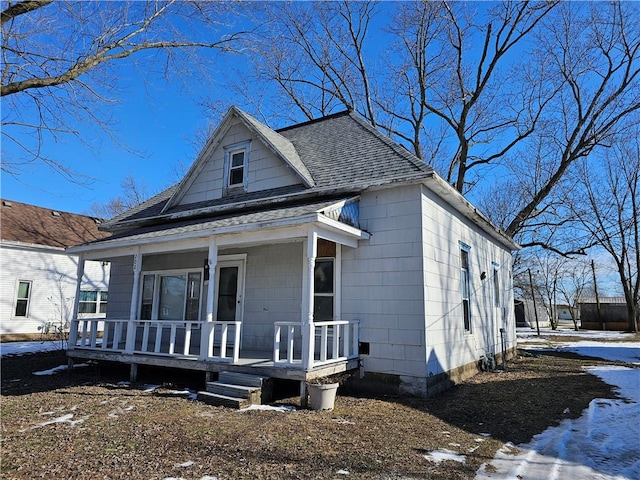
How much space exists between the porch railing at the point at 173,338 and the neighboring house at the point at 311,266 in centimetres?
4

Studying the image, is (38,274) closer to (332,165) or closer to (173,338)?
(173,338)

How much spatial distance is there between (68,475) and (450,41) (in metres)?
22.4

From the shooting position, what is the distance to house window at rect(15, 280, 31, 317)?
17891 millimetres

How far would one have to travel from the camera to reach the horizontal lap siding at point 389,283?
7605 mm

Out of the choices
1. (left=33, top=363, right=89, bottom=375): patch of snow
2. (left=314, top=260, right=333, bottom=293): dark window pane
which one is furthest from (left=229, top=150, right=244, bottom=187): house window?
(left=33, top=363, right=89, bottom=375): patch of snow

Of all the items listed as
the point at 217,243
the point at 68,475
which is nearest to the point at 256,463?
the point at 68,475

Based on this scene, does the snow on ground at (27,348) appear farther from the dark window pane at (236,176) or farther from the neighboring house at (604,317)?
the neighboring house at (604,317)

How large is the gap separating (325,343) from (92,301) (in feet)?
57.9

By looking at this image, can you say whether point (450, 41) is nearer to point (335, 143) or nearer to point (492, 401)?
point (335, 143)

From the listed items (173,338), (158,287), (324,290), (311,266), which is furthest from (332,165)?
(158,287)

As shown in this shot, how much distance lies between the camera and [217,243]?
823cm

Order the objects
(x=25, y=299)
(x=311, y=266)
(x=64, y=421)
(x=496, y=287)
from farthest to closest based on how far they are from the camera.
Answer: (x=25, y=299)
(x=496, y=287)
(x=311, y=266)
(x=64, y=421)

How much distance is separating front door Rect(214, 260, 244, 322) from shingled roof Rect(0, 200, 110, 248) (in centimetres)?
1310

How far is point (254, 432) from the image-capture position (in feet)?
17.1
